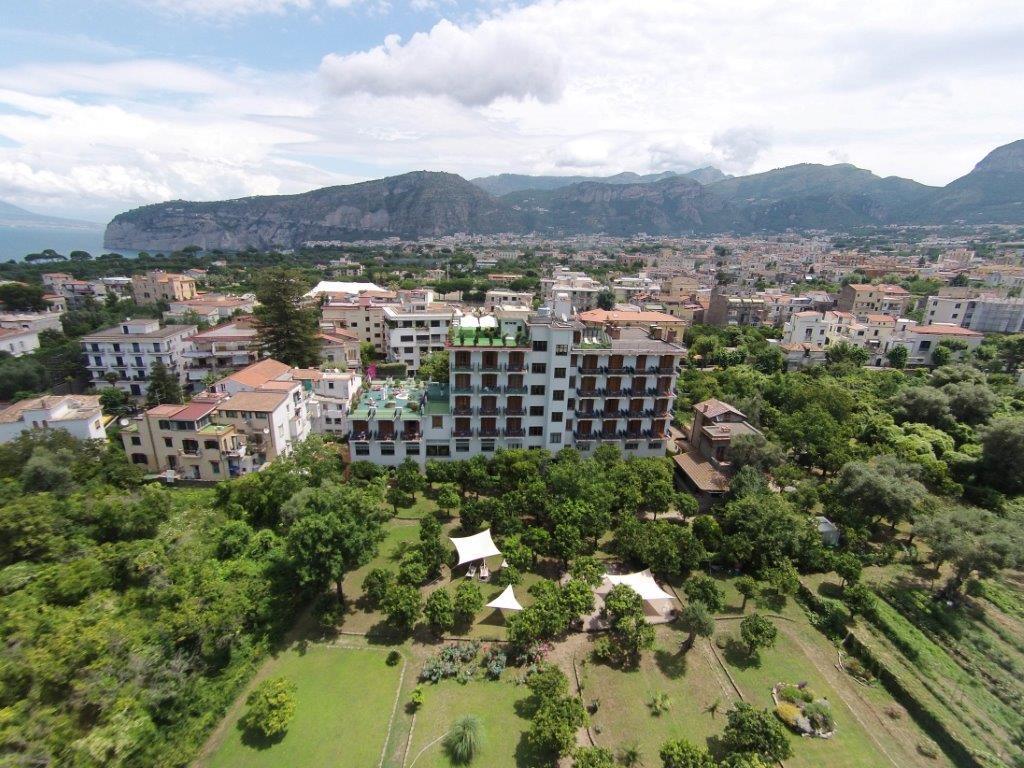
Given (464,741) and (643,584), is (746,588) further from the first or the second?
(464,741)

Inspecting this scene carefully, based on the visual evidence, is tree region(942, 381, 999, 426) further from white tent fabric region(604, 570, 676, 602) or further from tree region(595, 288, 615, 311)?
tree region(595, 288, 615, 311)

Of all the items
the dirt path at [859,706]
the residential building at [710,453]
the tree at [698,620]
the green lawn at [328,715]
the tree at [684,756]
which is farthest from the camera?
the residential building at [710,453]

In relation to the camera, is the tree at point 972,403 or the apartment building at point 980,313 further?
the apartment building at point 980,313

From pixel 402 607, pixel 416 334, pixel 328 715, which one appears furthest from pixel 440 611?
pixel 416 334

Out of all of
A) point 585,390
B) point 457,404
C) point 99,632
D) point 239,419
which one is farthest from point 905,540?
point 239,419

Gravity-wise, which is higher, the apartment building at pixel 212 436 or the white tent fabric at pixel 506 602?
the apartment building at pixel 212 436

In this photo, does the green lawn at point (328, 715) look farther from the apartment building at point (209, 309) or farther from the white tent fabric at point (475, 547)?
the apartment building at point (209, 309)

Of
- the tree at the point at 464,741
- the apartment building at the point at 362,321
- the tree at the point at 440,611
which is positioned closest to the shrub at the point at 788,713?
the tree at the point at 464,741
